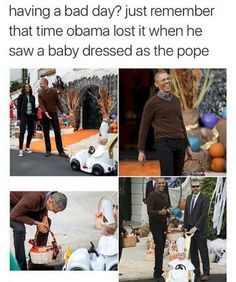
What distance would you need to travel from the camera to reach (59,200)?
187 inches

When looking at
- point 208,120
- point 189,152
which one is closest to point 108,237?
point 189,152

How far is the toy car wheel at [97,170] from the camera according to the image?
471 centimetres

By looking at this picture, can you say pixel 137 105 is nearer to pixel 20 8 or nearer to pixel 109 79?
pixel 109 79

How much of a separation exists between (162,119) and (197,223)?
77 centimetres

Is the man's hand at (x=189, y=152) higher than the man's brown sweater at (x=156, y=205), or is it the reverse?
the man's hand at (x=189, y=152)

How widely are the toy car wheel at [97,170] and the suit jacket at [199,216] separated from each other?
64 centimetres

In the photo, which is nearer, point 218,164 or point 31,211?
point 218,164

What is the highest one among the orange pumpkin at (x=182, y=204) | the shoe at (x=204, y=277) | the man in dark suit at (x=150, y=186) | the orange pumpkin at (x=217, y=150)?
the orange pumpkin at (x=217, y=150)

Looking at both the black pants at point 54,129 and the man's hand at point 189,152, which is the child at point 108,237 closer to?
the black pants at point 54,129

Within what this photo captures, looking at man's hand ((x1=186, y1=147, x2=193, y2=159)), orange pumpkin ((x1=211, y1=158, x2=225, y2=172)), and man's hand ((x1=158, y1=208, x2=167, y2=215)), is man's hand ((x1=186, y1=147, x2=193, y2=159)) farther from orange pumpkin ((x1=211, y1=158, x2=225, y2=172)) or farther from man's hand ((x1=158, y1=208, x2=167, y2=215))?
man's hand ((x1=158, y1=208, x2=167, y2=215))

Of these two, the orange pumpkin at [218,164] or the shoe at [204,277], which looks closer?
the orange pumpkin at [218,164]

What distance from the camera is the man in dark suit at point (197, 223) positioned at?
474 cm

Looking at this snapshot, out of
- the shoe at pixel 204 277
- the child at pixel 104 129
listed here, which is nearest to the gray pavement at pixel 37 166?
the child at pixel 104 129

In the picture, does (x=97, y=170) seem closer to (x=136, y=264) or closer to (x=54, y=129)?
(x=54, y=129)
